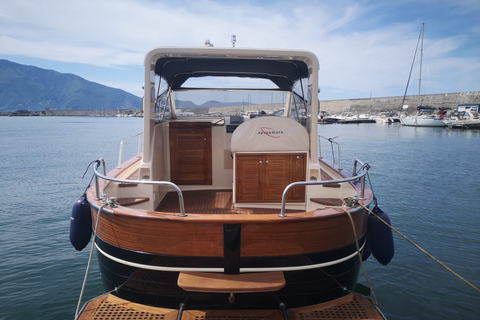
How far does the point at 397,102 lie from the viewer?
246ft

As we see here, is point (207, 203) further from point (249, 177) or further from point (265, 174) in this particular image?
point (265, 174)

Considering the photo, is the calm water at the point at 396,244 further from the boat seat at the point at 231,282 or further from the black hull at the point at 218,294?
the boat seat at the point at 231,282

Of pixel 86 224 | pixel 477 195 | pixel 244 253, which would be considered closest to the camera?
pixel 244 253

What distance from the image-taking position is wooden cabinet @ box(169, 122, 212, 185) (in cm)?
604

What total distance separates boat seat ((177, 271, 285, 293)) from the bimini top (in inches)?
108

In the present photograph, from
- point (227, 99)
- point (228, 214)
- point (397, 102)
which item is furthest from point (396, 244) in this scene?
point (397, 102)

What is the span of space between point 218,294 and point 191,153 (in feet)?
10.5

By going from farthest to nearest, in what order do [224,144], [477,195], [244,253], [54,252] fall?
[477,195] → [54,252] → [224,144] → [244,253]

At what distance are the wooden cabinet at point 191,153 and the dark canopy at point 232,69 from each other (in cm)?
99

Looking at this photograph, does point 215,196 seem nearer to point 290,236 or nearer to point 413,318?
point 290,236

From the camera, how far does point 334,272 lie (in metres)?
3.53

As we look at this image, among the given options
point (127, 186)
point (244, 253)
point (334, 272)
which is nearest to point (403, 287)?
point (334, 272)

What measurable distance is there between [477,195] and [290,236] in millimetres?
11028

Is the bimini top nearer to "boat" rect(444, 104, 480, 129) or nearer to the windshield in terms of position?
the windshield
